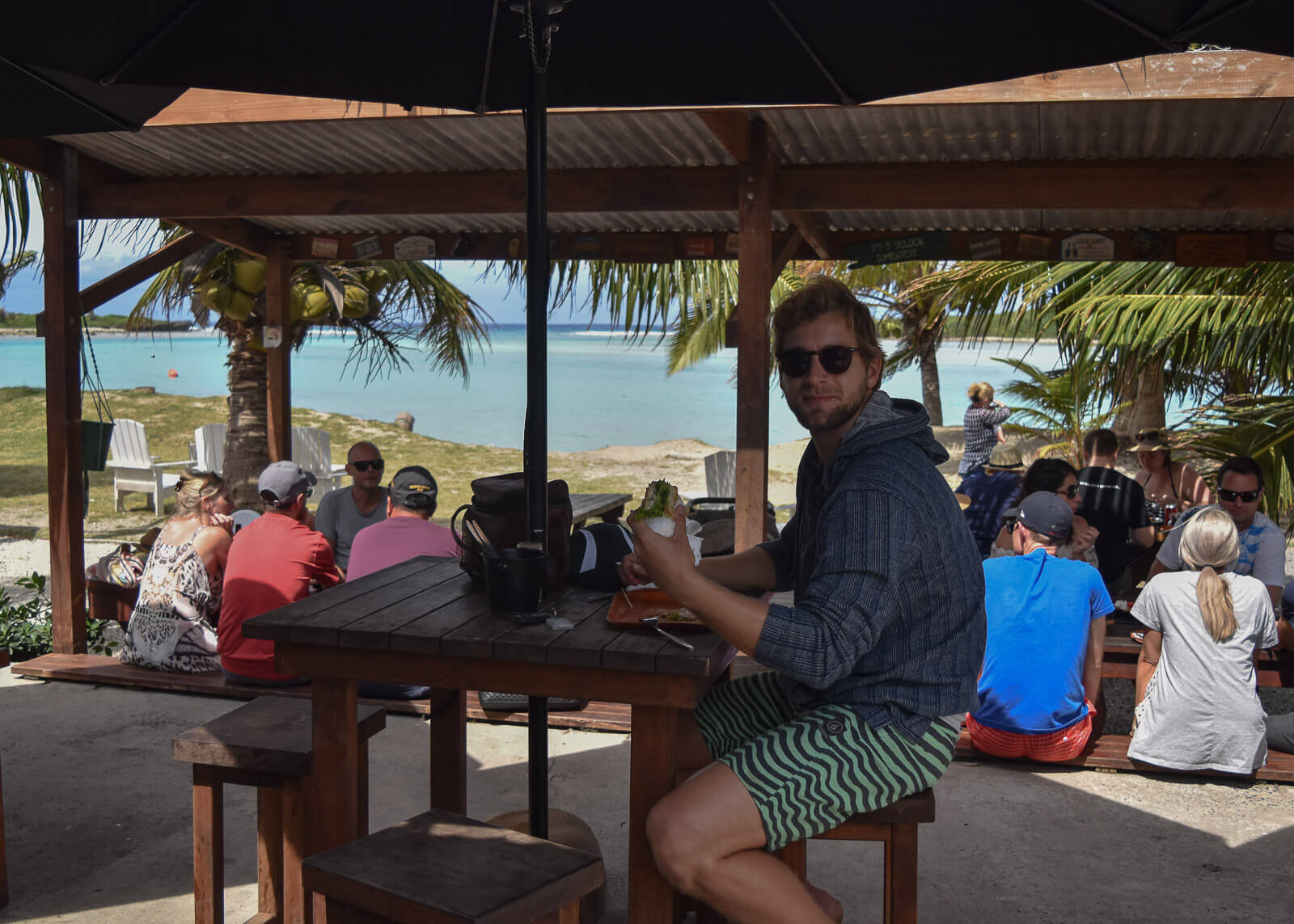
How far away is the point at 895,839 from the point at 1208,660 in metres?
2.31

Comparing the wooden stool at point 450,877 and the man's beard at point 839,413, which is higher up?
the man's beard at point 839,413

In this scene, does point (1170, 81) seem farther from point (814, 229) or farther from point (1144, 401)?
point (1144, 401)

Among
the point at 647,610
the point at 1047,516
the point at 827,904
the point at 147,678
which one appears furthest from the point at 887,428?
the point at 147,678

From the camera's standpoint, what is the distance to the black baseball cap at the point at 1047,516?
4.21 metres

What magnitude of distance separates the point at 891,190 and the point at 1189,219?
234 cm

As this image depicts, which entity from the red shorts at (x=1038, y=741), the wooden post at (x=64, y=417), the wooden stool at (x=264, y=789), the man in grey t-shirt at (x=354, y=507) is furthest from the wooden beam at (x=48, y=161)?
the red shorts at (x=1038, y=741)

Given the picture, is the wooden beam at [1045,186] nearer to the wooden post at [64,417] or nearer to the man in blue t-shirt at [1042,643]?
the man in blue t-shirt at [1042,643]

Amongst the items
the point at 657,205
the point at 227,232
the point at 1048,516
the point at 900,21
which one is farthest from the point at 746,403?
the point at 227,232

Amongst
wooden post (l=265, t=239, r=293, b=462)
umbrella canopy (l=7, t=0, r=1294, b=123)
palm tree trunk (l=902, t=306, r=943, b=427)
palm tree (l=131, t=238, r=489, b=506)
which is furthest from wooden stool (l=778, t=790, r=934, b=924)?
palm tree trunk (l=902, t=306, r=943, b=427)

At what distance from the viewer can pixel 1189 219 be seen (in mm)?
6957

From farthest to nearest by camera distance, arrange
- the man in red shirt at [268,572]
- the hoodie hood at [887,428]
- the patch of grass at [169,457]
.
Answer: the patch of grass at [169,457] < the man in red shirt at [268,572] < the hoodie hood at [887,428]

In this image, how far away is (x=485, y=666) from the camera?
2312 millimetres

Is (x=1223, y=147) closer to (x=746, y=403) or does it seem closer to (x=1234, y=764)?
(x=746, y=403)

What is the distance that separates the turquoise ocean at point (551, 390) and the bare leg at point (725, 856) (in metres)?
25.6
